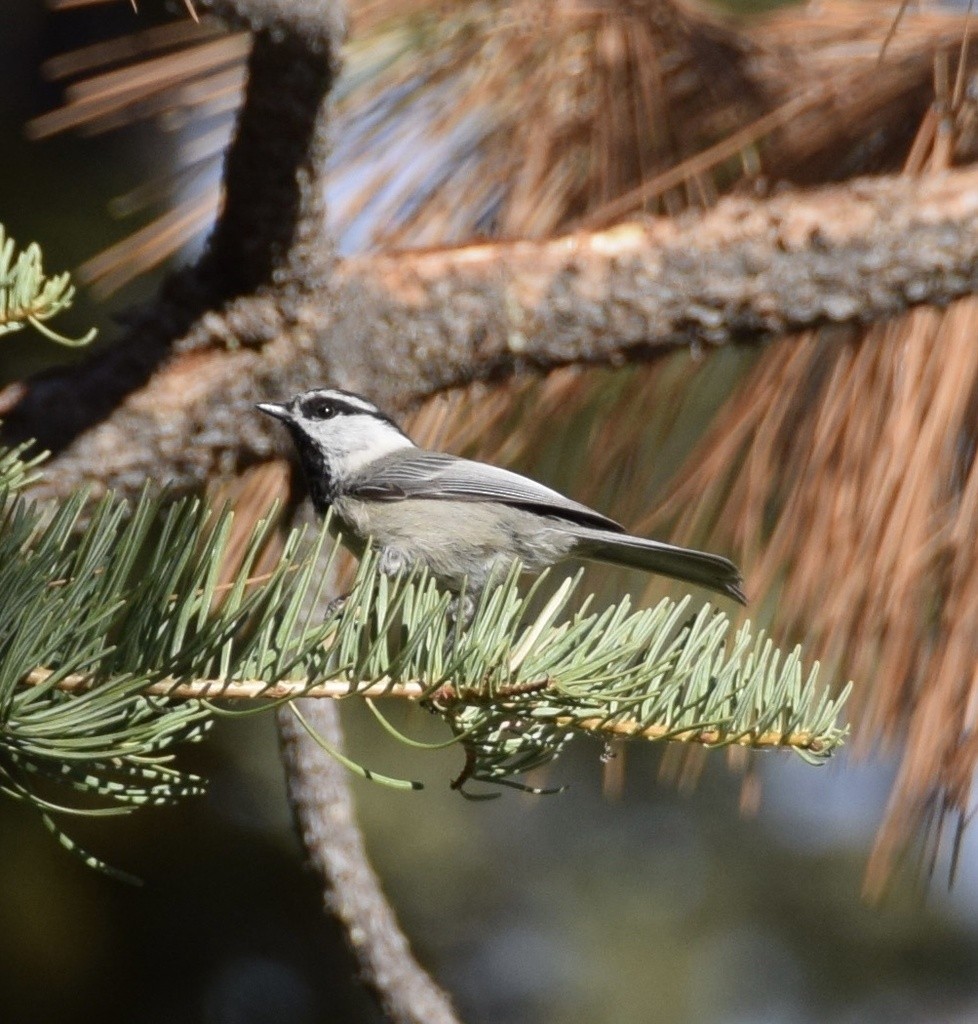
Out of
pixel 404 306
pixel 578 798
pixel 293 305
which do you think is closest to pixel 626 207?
pixel 404 306

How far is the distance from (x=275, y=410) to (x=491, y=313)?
1.31ft

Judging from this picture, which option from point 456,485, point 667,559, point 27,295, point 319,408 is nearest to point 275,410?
point 319,408

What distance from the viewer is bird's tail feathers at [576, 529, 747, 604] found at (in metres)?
1.78

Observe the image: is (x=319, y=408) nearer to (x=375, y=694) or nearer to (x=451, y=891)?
(x=375, y=694)

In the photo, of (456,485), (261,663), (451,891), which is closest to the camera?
(261,663)

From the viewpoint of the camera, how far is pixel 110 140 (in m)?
3.37

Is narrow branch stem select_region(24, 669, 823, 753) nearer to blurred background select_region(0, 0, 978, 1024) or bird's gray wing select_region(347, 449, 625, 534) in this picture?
bird's gray wing select_region(347, 449, 625, 534)

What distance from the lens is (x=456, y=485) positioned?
2316 millimetres

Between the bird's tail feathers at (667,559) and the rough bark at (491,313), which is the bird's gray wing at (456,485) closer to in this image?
the bird's tail feathers at (667,559)

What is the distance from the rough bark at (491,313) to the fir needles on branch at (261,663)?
34.2 inches

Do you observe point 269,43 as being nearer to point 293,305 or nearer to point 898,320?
point 293,305

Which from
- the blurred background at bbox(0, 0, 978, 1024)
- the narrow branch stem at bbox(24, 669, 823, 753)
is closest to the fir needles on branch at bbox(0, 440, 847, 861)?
the narrow branch stem at bbox(24, 669, 823, 753)

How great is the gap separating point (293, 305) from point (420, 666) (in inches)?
43.4

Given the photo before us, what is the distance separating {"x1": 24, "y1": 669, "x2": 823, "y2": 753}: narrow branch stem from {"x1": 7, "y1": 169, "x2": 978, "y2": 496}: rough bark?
95 centimetres
